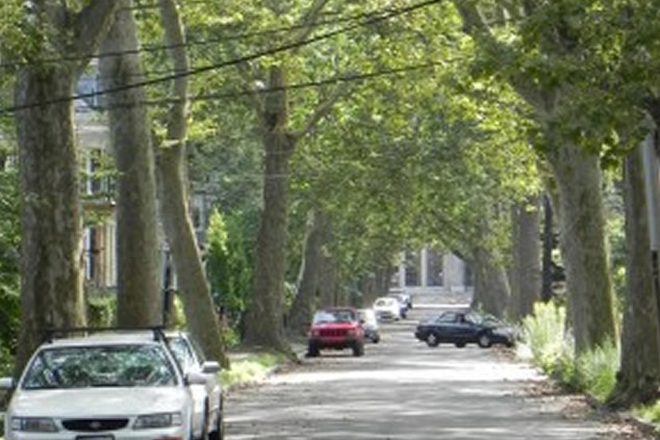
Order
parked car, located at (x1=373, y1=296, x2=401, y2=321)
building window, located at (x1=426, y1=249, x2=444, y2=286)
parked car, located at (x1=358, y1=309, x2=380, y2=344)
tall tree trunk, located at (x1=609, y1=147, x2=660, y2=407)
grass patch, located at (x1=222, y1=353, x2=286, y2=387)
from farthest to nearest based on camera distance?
1. building window, located at (x1=426, y1=249, x2=444, y2=286)
2. parked car, located at (x1=373, y1=296, x2=401, y2=321)
3. parked car, located at (x1=358, y1=309, x2=380, y2=344)
4. grass patch, located at (x1=222, y1=353, x2=286, y2=387)
5. tall tree trunk, located at (x1=609, y1=147, x2=660, y2=407)

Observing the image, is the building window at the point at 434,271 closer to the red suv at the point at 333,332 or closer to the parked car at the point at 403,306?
the parked car at the point at 403,306

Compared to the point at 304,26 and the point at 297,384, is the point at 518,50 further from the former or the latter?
the point at 297,384

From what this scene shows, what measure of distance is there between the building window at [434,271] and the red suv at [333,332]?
11604cm

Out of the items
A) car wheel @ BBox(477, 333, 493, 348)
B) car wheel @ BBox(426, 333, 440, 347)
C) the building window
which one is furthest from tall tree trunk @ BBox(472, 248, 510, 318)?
the building window

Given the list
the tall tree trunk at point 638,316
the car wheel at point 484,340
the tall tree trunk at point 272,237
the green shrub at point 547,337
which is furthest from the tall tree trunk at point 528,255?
the tall tree trunk at point 638,316

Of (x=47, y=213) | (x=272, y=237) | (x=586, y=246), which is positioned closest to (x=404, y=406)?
(x=586, y=246)

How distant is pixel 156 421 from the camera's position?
57.2 ft

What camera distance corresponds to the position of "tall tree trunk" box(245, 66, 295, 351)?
2093 inches

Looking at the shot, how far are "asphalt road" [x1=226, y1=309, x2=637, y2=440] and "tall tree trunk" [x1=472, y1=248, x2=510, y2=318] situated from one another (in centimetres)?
3097

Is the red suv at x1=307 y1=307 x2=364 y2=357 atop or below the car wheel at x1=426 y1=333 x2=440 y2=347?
atop

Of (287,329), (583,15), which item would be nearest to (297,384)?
(583,15)

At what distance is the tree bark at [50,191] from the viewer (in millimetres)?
25422

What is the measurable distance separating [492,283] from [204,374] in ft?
228

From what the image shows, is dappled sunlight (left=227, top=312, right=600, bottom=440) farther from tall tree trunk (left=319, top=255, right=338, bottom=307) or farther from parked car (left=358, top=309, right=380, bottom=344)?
tall tree trunk (left=319, top=255, right=338, bottom=307)
